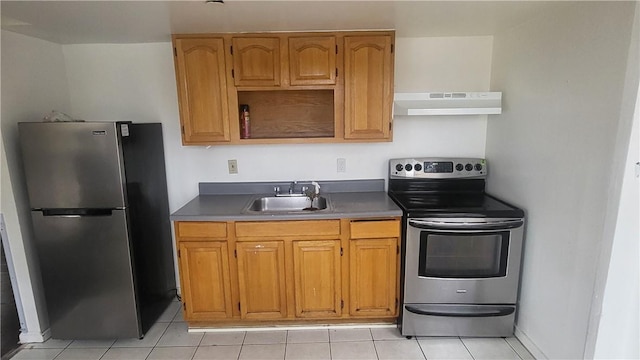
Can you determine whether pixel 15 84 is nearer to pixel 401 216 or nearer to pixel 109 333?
pixel 109 333

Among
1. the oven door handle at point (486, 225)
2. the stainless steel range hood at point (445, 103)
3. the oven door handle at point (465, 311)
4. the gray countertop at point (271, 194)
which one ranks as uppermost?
the stainless steel range hood at point (445, 103)

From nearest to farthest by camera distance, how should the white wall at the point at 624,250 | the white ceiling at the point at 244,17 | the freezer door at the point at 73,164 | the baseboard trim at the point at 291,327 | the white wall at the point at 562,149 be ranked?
the white wall at the point at 624,250
the white wall at the point at 562,149
the white ceiling at the point at 244,17
the freezer door at the point at 73,164
the baseboard trim at the point at 291,327

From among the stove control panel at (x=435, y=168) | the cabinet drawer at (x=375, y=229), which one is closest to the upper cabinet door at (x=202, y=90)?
the cabinet drawer at (x=375, y=229)

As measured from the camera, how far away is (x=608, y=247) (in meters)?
1.49

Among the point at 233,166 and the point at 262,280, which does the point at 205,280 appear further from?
the point at 233,166

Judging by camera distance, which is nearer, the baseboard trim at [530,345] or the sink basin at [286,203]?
the baseboard trim at [530,345]

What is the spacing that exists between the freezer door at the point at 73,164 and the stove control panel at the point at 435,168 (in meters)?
2.00

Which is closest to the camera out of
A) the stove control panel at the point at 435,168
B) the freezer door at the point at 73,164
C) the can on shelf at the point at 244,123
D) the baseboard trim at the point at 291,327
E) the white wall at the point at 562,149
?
the white wall at the point at 562,149

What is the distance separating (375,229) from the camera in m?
2.26

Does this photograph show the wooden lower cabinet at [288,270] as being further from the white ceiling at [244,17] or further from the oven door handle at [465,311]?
the white ceiling at [244,17]

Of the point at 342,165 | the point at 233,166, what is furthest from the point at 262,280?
the point at 342,165

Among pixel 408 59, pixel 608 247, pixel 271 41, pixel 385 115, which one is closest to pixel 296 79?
pixel 271 41

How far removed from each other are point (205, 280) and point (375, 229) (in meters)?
1.22

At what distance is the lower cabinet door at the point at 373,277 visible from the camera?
7.50ft
